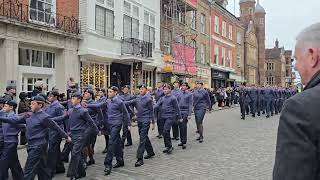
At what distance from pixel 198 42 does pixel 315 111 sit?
34570 millimetres

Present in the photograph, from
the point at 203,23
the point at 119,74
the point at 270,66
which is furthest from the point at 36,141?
the point at 270,66

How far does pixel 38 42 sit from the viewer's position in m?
16.8

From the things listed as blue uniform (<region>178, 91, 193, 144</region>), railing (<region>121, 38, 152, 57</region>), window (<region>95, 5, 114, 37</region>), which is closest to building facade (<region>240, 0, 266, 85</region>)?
railing (<region>121, 38, 152, 57</region>)

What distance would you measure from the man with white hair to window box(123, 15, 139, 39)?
2149 centimetres

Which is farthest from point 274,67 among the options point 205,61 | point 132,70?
point 132,70

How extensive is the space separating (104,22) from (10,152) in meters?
14.8

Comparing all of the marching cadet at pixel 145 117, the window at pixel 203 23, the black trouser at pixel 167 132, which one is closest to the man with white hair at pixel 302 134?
the marching cadet at pixel 145 117

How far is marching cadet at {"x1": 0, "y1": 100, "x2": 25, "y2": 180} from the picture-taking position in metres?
7.32

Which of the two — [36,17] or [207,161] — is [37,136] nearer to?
[207,161]

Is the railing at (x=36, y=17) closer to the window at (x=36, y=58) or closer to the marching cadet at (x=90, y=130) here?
the window at (x=36, y=58)

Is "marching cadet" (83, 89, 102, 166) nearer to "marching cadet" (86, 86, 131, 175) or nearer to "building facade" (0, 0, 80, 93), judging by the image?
"marching cadet" (86, 86, 131, 175)

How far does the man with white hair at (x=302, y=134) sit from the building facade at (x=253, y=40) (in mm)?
51652

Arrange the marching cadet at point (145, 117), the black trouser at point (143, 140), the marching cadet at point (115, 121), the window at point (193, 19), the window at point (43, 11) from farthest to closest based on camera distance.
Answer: the window at point (193, 19) → the window at point (43, 11) → the marching cadet at point (145, 117) → the black trouser at point (143, 140) → the marching cadet at point (115, 121)

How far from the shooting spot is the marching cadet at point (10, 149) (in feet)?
24.0
